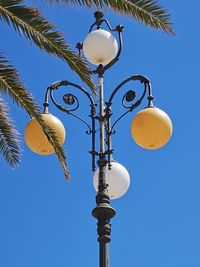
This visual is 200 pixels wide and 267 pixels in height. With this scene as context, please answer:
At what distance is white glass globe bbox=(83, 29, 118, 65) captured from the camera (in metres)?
9.46

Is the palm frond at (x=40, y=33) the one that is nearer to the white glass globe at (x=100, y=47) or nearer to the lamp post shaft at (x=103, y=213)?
the white glass globe at (x=100, y=47)

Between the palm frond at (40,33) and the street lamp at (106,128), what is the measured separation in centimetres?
25

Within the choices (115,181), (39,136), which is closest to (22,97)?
(39,136)

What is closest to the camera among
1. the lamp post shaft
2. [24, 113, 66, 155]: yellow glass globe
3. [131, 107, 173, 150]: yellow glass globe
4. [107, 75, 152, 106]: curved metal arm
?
the lamp post shaft

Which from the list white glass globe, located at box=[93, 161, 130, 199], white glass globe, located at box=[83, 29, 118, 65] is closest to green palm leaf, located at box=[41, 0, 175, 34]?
white glass globe, located at box=[83, 29, 118, 65]

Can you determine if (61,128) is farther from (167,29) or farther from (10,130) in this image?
(167,29)

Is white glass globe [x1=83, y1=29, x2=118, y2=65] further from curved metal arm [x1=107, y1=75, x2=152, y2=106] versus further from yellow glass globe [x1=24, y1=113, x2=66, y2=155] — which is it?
yellow glass globe [x1=24, y1=113, x2=66, y2=155]

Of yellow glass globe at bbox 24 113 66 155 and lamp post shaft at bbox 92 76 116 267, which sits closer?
lamp post shaft at bbox 92 76 116 267

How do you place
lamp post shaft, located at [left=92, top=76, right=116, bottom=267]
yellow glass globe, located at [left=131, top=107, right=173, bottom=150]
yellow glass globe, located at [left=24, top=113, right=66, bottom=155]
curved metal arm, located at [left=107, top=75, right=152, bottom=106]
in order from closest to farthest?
lamp post shaft, located at [left=92, top=76, right=116, bottom=267] → yellow glass globe, located at [left=131, top=107, right=173, bottom=150] → yellow glass globe, located at [left=24, top=113, right=66, bottom=155] → curved metal arm, located at [left=107, top=75, right=152, bottom=106]

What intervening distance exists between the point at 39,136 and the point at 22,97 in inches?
22.1

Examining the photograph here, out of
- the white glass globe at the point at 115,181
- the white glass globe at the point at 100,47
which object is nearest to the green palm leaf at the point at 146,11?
the white glass globe at the point at 100,47

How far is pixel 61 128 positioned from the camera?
932 centimetres

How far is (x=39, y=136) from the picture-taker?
359 inches

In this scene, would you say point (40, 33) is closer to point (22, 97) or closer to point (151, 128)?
point (22, 97)
